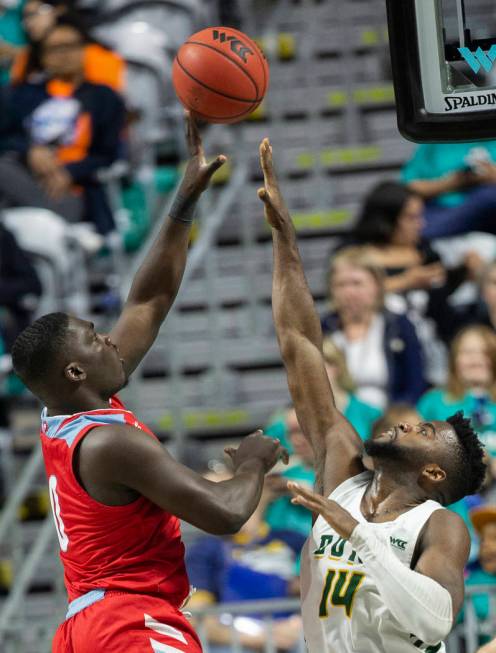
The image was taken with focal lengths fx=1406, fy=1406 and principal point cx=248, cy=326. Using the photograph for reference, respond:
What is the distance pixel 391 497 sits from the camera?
4145mm

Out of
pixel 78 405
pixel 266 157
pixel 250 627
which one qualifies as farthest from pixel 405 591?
pixel 250 627

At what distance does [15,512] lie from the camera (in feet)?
22.8

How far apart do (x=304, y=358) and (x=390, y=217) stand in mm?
3510

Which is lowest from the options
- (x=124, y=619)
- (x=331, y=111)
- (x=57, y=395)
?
(x=331, y=111)

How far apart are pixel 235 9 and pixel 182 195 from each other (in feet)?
18.3

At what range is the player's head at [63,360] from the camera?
4012 mm

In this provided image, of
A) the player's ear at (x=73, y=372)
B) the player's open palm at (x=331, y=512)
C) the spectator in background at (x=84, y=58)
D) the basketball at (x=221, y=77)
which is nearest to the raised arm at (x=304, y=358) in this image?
the basketball at (x=221, y=77)

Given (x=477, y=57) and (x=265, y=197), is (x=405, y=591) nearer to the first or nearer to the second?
(x=265, y=197)

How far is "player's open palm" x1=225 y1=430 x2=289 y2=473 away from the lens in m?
4.09

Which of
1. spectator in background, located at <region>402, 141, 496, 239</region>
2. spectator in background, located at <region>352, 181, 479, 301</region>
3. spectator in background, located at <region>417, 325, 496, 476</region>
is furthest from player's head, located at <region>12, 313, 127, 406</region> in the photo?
spectator in background, located at <region>402, 141, 496, 239</region>

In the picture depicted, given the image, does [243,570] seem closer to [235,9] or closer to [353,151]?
[353,151]

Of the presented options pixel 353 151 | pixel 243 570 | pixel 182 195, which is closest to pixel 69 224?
pixel 353 151

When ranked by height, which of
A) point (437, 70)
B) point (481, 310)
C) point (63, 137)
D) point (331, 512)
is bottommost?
point (481, 310)

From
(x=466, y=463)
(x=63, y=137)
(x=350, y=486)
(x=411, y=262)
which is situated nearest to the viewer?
(x=466, y=463)
